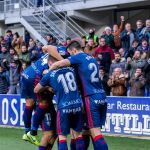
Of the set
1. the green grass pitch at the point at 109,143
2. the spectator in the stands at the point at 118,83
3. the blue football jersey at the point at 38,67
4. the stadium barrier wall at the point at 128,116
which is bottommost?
the green grass pitch at the point at 109,143

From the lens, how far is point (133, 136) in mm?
13898

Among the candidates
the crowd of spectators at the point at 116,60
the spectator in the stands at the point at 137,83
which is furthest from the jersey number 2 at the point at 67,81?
the spectator in the stands at the point at 137,83

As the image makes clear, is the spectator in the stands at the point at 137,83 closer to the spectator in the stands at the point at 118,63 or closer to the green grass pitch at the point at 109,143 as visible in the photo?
the spectator in the stands at the point at 118,63

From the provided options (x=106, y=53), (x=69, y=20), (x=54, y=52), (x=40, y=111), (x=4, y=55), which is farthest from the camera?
(x=69, y=20)

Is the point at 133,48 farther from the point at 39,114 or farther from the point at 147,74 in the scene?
the point at 39,114

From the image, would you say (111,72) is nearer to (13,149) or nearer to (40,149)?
(13,149)

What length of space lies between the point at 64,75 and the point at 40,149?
5.34 ft

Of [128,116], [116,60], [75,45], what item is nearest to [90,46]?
[116,60]

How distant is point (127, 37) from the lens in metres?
17.0

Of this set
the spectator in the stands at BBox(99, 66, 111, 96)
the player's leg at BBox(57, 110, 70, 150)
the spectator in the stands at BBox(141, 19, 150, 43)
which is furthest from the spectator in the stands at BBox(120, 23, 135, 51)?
the player's leg at BBox(57, 110, 70, 150)

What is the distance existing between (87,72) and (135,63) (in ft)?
20.6

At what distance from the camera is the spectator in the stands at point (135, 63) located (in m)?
14.9

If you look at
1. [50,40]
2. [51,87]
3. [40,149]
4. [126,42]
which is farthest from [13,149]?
[50,40]

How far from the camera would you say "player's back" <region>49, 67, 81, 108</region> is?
28.7 ft
